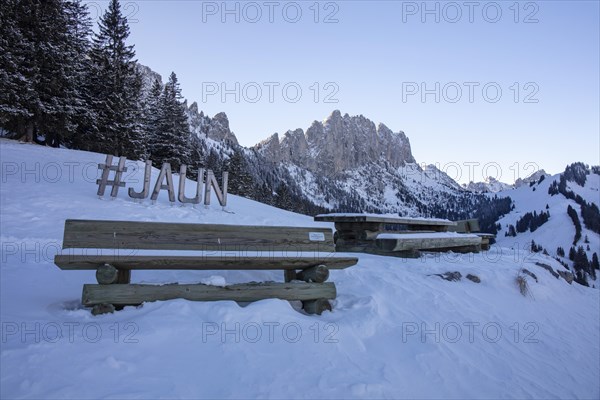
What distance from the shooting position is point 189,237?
4.31 m

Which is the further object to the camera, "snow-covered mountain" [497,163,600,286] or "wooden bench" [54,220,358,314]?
"snow-covered mountain" [497,163,600,286]

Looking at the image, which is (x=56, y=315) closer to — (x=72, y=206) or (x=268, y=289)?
(x=268, y=289)

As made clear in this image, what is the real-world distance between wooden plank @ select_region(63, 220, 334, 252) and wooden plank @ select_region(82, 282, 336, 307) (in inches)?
20.3

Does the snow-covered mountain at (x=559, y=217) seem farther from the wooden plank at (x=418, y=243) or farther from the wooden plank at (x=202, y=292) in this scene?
the wooden plank at (x=202, y=292)

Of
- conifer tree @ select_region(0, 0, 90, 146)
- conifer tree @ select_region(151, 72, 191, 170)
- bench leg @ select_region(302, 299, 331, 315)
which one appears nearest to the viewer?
bench leg @ select_region(302, 299, 331, 315)

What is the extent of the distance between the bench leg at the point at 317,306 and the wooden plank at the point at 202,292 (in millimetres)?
88

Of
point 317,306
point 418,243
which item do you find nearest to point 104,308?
point 317,306

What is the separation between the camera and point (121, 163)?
1295 cm

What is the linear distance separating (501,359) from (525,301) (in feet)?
11.5

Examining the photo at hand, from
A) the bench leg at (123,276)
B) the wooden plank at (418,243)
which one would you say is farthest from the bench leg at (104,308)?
the wooden plank at (418,243)

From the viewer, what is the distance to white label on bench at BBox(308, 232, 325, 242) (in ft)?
16.2

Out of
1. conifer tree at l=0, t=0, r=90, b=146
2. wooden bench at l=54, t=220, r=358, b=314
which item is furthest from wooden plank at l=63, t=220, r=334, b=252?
conifer tree at l=0, t=0, r=90, b=146

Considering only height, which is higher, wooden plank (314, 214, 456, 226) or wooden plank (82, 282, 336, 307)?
wooden plank (314, 214, 456, 226)

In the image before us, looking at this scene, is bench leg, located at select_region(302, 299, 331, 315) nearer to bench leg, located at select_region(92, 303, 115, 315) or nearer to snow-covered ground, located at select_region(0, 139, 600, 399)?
snow-covered ground, located at select_region(0, 139, 600, 399)
